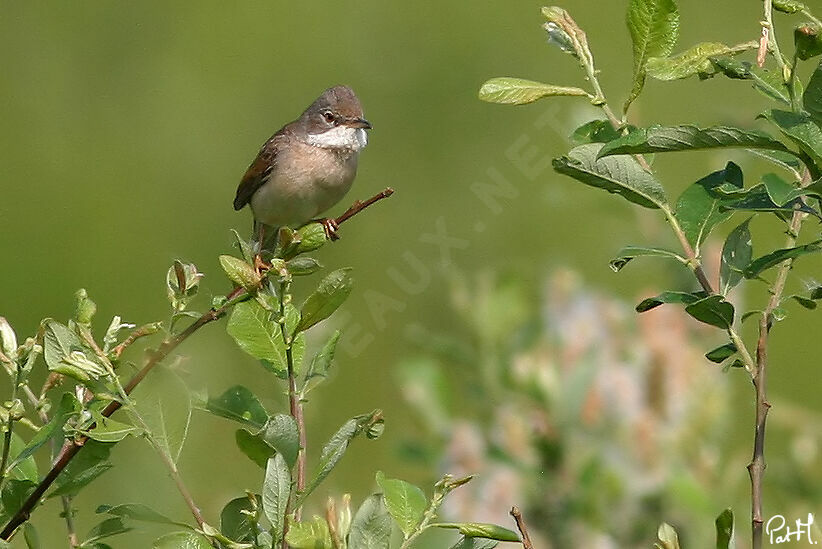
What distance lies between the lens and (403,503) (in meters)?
1.04

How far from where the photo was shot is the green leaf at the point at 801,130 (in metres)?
0.98

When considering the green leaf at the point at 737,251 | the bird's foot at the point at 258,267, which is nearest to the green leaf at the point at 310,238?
the bird's foot at the point at 258,267

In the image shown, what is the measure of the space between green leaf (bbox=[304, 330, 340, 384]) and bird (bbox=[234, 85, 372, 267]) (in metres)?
2.18

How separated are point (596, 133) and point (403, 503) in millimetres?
367

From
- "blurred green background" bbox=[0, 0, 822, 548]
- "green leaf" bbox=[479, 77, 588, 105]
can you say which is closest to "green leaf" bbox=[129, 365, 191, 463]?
"green leaf" bbox=[479, 77, 588, 105]

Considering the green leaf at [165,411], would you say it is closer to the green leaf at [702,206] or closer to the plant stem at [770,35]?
the green leaf at [702,206]

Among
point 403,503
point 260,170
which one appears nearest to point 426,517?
point 403,503

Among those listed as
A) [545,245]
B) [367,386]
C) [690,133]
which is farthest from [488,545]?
[545,245]

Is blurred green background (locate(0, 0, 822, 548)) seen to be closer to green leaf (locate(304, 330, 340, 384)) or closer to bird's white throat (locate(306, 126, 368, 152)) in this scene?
bird's white throat (locate(306, 126, 368, 152))

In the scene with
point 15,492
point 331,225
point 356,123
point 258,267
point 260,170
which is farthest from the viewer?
point 260,170

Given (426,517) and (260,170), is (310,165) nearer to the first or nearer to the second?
(260,170)

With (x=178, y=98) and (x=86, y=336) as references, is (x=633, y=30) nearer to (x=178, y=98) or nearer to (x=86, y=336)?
(x=86, y=336)

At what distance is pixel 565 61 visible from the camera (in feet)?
25.5

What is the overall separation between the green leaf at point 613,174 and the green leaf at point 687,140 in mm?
45
